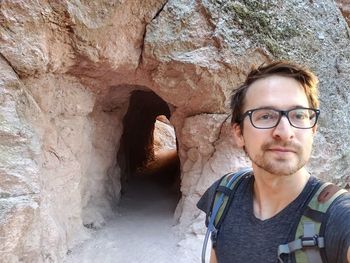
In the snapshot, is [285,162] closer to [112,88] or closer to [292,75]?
[292,75]

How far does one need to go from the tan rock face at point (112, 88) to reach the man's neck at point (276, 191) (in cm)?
180

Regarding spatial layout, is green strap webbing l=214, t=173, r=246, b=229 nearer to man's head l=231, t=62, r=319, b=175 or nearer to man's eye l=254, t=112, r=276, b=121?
man's head l=231, t=62, r=319, b=175

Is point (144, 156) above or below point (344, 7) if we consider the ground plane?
below

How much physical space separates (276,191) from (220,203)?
0.23 meters

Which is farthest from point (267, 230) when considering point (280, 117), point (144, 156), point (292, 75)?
point (144, 156)

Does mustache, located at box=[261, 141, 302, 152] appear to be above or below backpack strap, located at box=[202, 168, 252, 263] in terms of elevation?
above

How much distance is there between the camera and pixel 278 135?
1.18m

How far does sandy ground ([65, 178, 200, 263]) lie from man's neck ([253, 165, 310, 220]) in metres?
2.31

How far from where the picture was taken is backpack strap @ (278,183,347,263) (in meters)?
0.98

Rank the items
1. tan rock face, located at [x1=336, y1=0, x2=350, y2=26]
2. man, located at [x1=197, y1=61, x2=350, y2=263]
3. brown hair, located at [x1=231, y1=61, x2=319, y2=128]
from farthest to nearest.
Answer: tan rock face, located at [x1=336, y1=0, x2=350, y2=26]
brown hair, located at [x1=231, y1=61, x2=319, y2=128]
man, located at [x1=197, y1=61, x2=350, y2=263]

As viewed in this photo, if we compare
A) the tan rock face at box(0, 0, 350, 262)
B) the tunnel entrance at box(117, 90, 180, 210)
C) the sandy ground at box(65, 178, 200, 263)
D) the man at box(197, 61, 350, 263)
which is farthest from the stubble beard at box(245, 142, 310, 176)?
the tunnel entrance at box(117, 90, 180, 210)

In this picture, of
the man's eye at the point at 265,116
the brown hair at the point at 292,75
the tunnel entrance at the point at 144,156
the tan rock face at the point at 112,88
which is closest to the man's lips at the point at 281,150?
the man's eye at the point at 265,116

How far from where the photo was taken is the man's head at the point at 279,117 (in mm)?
1175

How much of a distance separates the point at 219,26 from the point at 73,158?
191 centimetres
